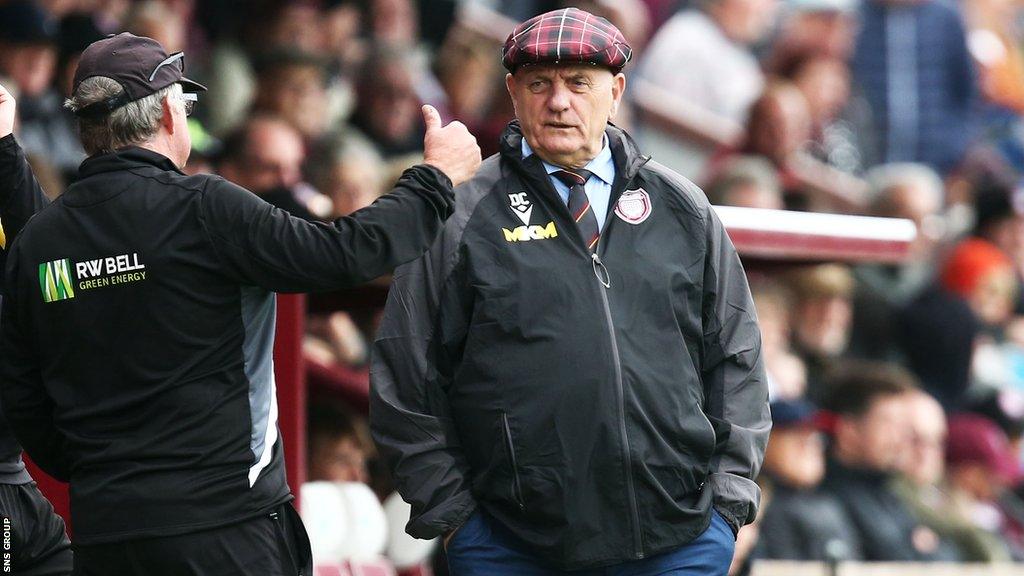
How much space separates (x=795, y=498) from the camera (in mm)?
8070

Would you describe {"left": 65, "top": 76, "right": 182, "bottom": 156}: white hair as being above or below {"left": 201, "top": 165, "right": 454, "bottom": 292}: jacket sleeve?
above

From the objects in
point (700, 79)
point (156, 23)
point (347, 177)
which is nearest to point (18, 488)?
point (347, 177)

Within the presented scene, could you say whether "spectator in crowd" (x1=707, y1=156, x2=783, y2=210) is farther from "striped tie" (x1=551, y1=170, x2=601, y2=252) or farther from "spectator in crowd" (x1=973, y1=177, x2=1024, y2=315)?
"striped tie" (x1=551, y1=170, x2=601, y2=252)

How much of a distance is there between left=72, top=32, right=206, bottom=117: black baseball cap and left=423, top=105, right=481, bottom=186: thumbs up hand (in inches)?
20.8

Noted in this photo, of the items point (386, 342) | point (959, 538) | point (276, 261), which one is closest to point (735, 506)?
point (386, 342)

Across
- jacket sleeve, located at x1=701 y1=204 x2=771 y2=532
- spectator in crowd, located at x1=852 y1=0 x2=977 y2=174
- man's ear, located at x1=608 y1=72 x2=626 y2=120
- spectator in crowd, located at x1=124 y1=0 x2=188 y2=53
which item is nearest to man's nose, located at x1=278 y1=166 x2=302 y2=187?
spectator in crowd, located at x1=124 y1=0 x2=188 y2=53

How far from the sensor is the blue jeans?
388 centimetres

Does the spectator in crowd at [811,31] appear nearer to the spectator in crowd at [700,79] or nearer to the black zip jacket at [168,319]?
the spectator in crowd at [700,79]

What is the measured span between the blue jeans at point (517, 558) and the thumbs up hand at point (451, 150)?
753 millimetres

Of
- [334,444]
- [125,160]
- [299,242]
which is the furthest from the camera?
[334,444]

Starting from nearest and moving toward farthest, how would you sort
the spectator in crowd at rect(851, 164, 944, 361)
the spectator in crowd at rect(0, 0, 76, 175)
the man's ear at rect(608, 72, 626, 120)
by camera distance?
the man's ear at rect(608, 72, 626, 120) → the spectator in crowd at rect(0, 0, 76, 175) → the spectator in crowd at rect(851, 164, 944, 361)

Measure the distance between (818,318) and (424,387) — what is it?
5.61 m

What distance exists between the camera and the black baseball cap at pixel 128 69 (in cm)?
359

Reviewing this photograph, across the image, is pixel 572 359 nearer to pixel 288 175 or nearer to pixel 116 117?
pixel 116 117
